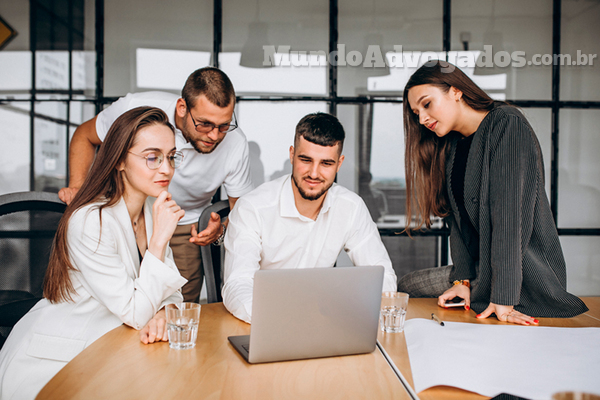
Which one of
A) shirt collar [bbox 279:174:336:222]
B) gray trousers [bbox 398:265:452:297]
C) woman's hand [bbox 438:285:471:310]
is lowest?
gray trousers [bbox 398:265:452:297]

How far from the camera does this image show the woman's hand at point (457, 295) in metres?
1.48

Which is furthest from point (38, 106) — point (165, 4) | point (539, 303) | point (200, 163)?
point (539, 303)

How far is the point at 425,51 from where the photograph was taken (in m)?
2.92

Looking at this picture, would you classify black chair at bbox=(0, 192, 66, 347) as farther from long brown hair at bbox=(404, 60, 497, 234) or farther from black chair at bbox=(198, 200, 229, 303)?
long brown hair at bbox=(404, 60, 497, 234)

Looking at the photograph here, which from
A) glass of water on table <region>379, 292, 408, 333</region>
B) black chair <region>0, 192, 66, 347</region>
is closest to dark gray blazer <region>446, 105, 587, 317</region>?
glass of water on table <region>379, 292, 408, 333</region>

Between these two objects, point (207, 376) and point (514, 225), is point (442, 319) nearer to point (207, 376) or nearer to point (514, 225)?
point (514, 225)

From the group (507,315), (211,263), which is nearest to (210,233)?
(211,263)

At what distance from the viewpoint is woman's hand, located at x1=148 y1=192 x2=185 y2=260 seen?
1.31 meters

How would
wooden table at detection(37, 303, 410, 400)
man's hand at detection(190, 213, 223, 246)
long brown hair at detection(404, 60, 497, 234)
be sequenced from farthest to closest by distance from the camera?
long brown hair at detection(404, 60, 497, 234) < man's hand at detection(190, 213, 223, 246) < wooden table at detection(37, 303, 410, 400)

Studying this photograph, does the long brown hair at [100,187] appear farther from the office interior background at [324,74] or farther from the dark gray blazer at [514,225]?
the office interior background at [324,74]

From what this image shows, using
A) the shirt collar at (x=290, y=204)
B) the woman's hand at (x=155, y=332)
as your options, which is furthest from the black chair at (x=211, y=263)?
the woman's hand at (x=155, y=332)

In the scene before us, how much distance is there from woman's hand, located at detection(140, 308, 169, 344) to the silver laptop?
23 centimetres

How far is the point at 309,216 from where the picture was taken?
196 cm

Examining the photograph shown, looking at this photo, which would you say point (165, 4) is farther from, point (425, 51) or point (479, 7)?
point (479, 7)
